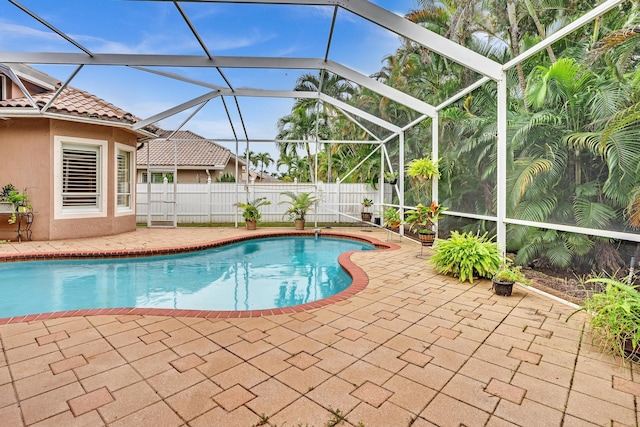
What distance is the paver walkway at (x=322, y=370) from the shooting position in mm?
2000

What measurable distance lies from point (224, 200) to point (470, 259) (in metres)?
10.6

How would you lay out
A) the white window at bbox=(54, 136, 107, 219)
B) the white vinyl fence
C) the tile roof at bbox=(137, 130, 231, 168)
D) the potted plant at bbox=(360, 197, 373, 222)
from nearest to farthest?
the white window at bbox=(54, 136, 107, 219) < the potted plant at bbox=(360, 197, 373, 222) < the white vinyl fence < the tile roof at bbox=(137, 130, 231, 168)

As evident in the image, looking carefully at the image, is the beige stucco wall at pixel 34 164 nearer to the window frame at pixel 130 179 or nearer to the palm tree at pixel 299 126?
the window frame at pixel 130 179

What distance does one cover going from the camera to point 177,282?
592cm

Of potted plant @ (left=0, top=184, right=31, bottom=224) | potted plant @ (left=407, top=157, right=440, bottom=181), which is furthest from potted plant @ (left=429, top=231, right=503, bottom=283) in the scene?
potted plant @ (left=0, top=184, right=31, bottom=224)

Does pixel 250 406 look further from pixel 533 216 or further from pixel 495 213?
pixel 495 213

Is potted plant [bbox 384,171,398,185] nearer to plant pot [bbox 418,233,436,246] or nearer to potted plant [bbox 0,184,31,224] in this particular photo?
plant pot [bbox 418,233,436,246]

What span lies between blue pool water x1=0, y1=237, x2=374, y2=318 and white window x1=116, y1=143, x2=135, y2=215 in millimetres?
3571

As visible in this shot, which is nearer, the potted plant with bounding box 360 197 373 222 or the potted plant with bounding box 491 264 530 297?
the potted plant with bounding box 491 264 530 297

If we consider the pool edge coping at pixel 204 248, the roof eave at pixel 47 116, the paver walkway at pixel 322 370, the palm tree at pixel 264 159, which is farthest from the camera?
the palm tree at pixel 264 159

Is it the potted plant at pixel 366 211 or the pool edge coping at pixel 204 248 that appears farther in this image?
the potted plant at pixel 366 211

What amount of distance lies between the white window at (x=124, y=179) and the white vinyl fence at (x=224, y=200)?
108 inches

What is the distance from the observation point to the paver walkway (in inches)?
78.7

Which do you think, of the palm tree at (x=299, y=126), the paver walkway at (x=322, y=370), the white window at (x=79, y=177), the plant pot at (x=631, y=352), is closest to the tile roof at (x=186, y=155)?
the palm tree at (x=299, y=126)
